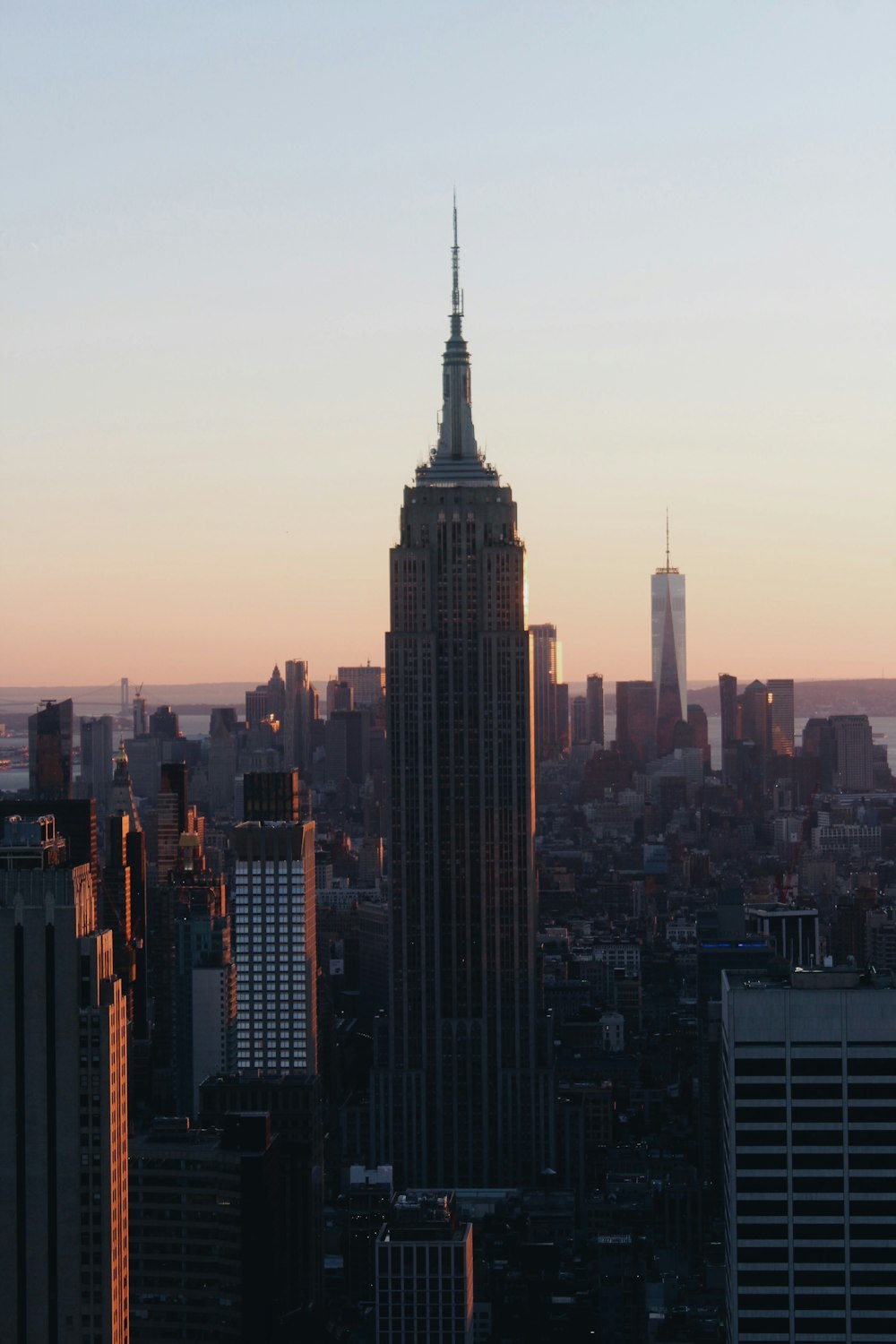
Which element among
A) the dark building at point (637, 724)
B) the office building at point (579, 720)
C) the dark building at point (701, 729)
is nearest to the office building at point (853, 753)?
A: the dark building at point (701, 729)

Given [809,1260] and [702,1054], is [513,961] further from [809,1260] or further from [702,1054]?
[809,1260]

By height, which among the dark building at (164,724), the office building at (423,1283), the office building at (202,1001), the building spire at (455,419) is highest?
the building spire at (455,419)

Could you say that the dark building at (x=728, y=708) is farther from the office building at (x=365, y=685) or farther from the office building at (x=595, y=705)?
the office building at (x=365, y=685)

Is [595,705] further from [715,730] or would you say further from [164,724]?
[164,724]

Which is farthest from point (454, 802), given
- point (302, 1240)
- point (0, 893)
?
point (0, 893)

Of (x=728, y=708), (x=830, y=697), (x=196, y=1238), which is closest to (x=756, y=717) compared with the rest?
(x=728, y=708)

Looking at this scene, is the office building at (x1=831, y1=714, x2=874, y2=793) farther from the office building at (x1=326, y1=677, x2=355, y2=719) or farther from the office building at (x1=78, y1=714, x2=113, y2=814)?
the office building at (x1=78, y1=714, x2=113, y2=814)
